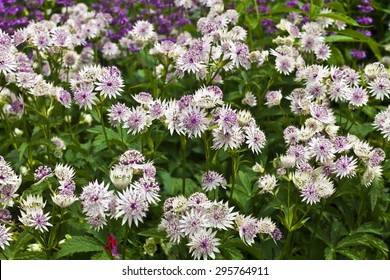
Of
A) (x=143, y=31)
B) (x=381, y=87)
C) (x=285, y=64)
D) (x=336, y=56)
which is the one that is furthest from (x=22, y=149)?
(x=336, y=56)

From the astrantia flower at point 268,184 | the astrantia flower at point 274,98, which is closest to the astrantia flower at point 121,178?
the astrantia flower at point 268,184

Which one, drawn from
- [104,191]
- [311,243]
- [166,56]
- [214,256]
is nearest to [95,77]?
[166,56]

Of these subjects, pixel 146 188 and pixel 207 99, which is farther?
pixel 207 99

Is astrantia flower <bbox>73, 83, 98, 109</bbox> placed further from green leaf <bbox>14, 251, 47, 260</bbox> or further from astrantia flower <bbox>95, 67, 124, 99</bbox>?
green leaf <bbox>14, 251, 47, 260</bbox>

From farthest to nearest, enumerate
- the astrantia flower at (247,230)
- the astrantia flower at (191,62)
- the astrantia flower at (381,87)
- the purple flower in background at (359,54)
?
the purple flower in background at (359,54) → the astrantia flower at (381,87) → the astrantia flower at (191,62) → the astrantia flower at (247,230)

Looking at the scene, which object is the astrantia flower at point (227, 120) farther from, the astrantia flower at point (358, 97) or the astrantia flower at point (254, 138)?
the astrantia flower at point (358, 97)

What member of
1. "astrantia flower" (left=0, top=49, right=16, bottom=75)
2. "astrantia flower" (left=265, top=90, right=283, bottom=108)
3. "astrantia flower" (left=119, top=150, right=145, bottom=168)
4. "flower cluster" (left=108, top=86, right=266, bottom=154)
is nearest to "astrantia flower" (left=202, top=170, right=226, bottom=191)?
"flower cluster" (left=108, top=86, right=266, bottom=154)

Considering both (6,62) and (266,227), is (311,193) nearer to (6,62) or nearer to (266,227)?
(266,227)
